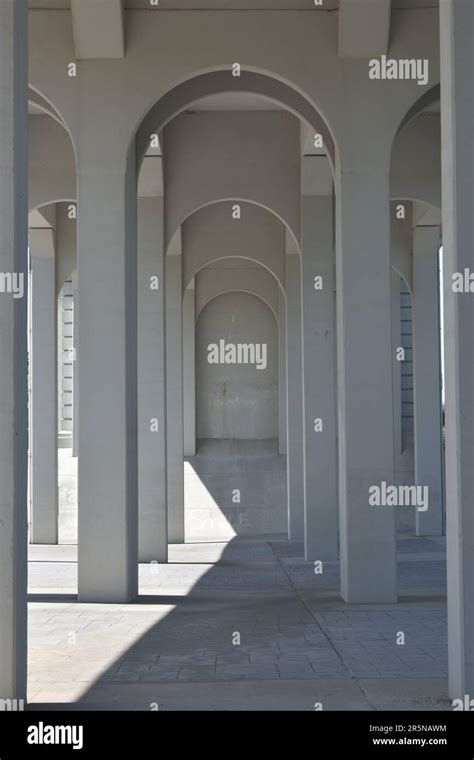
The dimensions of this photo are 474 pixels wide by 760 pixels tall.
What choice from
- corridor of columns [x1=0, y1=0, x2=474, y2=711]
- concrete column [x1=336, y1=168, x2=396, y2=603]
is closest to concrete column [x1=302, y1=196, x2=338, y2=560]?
corridor of columns [x1=0, y1=0, x2=474, y2=711]

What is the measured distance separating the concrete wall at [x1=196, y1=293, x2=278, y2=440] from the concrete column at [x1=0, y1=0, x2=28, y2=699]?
26515 millimetres

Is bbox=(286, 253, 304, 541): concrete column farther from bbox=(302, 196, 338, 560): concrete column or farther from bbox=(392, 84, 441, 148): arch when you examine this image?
bbox=(392, 84, 441, 148): arch

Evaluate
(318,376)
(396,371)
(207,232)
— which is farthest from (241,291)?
(318,376)

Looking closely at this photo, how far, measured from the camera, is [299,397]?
23.6m


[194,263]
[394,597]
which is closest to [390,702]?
[394,597]

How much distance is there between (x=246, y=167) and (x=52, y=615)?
33.1ft

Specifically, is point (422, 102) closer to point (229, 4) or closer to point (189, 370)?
point (229, 4)

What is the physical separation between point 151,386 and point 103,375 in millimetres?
6168

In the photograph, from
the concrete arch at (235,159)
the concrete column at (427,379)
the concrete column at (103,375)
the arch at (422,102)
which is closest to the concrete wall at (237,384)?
the concrete column at (427,379)

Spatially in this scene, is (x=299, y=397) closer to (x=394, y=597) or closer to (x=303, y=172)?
(x=303, y=172)

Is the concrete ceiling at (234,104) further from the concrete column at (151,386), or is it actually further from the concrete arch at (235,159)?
the concrete column at (151,386)

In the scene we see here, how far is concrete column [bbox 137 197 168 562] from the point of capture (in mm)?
19516

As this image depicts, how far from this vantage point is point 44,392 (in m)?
24.3
